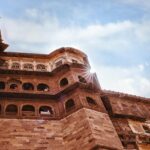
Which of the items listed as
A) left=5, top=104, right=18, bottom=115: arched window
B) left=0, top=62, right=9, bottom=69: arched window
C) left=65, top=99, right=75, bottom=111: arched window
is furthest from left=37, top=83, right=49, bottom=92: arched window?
left=0, top=62, right=9, bottom=69: arched window

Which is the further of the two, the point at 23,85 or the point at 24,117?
the point at 23,85

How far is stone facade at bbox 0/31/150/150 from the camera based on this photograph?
16.5m

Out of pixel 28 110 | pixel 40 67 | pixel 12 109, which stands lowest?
pixel 28 110

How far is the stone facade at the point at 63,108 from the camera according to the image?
16.5 m

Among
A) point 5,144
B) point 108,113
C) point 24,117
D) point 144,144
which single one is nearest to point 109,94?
point 108,113

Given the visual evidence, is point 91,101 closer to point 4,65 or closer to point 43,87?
point 43,87

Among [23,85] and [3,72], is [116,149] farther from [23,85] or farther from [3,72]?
[3,72]

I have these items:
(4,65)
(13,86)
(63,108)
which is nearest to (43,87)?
(13,86)

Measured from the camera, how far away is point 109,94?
72.0 feet

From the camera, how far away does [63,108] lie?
18906 mm

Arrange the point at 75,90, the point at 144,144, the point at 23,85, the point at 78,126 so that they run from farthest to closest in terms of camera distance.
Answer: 1. the point at 23,85
2. the point at 75,90
3. the point at 144,144
4. the point at 78,126

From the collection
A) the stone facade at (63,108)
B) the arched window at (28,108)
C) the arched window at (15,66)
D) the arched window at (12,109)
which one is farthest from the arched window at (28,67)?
the arched window at (12,109)

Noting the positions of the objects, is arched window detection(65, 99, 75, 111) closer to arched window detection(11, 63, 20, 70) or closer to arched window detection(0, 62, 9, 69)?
arched window detection(11, 63, 20, 70)

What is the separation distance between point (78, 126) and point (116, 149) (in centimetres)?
254
